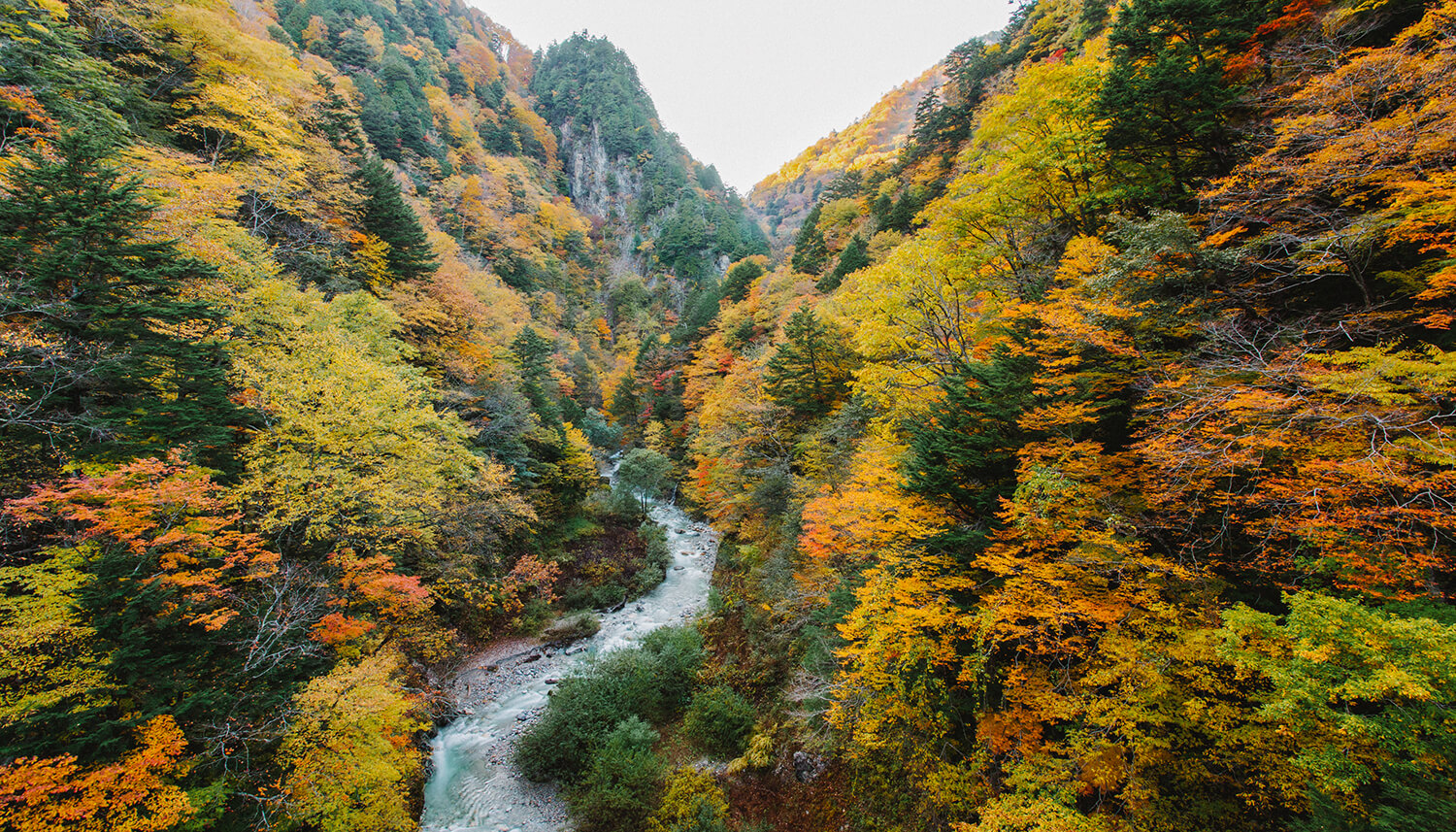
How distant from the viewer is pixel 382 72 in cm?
4394

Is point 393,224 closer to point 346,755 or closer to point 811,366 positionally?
point 811,366

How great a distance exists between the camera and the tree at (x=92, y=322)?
7535 mm

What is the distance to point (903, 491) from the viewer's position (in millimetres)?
9695

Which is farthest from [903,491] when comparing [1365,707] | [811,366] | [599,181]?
[599,181]

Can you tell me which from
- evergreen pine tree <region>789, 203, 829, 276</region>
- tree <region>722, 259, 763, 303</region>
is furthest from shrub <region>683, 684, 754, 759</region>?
tree <region>722, 259, 763, 303</region>

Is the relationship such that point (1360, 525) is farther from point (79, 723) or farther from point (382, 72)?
point (382, 72)

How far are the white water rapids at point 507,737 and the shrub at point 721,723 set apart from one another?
159 inches

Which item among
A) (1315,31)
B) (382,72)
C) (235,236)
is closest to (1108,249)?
(1315,31)

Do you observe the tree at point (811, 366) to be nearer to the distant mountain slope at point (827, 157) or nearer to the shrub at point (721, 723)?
the shrub at point (721, 723)

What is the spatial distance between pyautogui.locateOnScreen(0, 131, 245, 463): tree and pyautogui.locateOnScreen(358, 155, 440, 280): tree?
42.9 feet

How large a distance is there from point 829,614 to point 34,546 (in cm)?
1521

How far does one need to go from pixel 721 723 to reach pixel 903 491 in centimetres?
905

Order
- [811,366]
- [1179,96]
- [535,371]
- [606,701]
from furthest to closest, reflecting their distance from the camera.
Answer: [535,371]
[811,366]
[606,701]
[1179,96]

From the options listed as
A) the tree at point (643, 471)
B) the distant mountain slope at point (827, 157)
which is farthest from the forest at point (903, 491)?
the distant mountain slope at point (827, 157)
